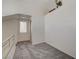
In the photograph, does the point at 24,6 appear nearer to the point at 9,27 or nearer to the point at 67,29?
the point at 9,27

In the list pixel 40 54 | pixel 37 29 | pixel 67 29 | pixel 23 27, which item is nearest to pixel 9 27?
pixel 23 27

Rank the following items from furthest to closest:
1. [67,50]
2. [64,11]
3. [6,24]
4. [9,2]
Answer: [6,24] < [9,2] < [64,11] < [67,50]

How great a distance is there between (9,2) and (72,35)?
158 inches

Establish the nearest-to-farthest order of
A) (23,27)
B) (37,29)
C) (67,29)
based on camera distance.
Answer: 1. (67,29)
2. (37,29)
3. (23,27)

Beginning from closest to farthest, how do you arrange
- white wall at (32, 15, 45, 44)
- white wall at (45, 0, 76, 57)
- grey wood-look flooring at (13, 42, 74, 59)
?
white wall at (45, 0, 76, 57), grey wood-look flooring at (13, 42, 74, 59), white wall at (32, 15, 45, 44)

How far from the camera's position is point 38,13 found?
17.9 feet

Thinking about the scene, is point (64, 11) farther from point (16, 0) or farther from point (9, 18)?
point (9, 18)

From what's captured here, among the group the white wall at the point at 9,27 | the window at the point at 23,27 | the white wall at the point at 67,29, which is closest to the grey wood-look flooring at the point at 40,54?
the white wall at the point at 67,29

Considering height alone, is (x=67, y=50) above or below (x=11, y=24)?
below

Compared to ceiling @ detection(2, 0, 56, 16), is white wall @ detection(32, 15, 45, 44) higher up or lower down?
lower down

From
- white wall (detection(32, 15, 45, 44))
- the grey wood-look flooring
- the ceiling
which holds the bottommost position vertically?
the grey wood-look flooring

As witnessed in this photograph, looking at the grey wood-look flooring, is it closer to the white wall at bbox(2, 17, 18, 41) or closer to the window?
the white wall at bbox(2, 17, 18, 41)

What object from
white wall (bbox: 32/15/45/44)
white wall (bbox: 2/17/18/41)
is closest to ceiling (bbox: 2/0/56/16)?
white wall (bbox: 32/15/45/44)

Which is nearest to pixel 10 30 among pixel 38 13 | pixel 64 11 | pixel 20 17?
pixel 20 17
